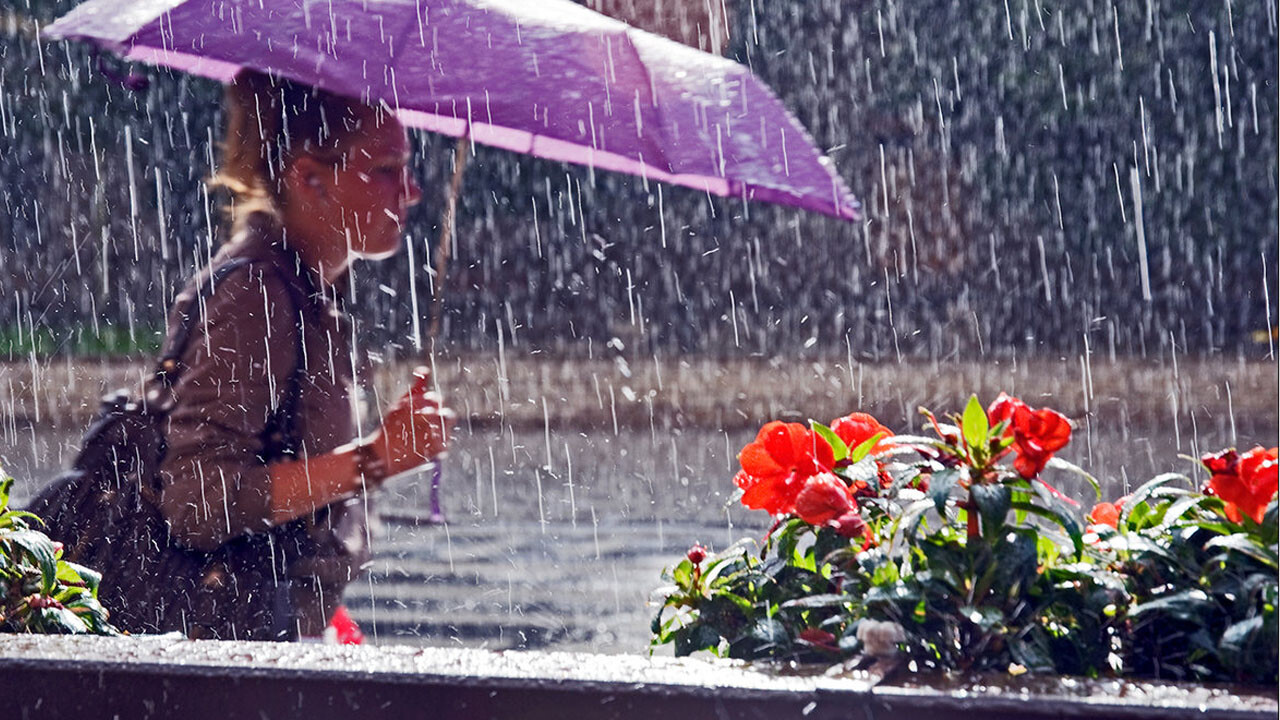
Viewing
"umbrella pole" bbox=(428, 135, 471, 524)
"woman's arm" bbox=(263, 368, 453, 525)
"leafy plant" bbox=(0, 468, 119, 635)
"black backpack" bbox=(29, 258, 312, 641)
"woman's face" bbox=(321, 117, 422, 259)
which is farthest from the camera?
"umbrella pole" bbox=(428, 135, 471, 524)

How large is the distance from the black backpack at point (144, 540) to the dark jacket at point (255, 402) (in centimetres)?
3

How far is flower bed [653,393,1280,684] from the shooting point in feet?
6.00

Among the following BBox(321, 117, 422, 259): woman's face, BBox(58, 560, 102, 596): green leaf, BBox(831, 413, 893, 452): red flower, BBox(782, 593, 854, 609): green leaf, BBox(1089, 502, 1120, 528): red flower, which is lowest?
BBox(782, 593, 854, 609): green leaf

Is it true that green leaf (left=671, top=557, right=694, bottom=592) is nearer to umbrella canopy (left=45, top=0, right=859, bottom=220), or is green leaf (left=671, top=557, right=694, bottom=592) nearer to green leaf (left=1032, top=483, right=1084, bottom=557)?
green leaf (left=1032, top=483, right=1084, bottom=557)

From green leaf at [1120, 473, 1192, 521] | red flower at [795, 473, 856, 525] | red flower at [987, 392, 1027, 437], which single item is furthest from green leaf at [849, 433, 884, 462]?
green leaf at [1120, 473, 1192, 521]

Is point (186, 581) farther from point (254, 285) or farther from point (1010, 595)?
point (1010, 595)

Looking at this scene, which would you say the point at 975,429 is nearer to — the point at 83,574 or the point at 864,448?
the point at 864,448

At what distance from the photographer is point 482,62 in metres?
3.04

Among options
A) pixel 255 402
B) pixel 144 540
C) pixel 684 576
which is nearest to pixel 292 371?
pixel 255 402

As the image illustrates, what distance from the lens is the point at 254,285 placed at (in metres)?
2.52

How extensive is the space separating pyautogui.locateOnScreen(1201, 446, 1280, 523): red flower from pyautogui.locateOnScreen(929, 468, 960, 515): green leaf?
0.98ft

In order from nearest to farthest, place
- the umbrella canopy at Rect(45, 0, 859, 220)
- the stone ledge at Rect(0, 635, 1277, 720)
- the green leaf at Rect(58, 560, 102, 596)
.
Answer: the stone ledge at Rect(0, 635, 1277, 720)
the green leaf at Rect(58, 560, 102, 596)
the umbrella canopy at Rect(45, 0, 859, 220)

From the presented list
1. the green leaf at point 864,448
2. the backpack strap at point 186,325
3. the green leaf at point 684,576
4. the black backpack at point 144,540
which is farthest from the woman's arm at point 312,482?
the green leaf at point 864,448

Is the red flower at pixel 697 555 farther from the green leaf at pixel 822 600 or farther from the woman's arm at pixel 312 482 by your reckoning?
the woman's arm at pixel 312 482
